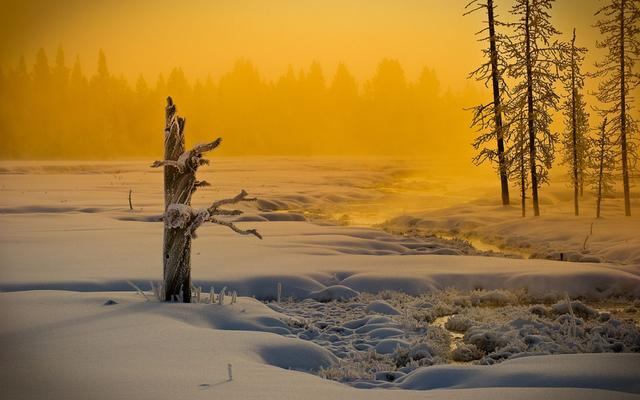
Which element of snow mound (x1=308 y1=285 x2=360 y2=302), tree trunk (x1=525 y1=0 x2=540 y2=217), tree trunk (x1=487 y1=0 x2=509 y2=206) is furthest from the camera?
tree trunk (x1=487 y1=0 x2=509 y2=206)

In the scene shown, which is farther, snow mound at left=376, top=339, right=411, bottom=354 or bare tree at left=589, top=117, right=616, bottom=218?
bare tree at left=589, top=117, right=616, bottom=218

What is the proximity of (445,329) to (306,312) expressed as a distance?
232 cm

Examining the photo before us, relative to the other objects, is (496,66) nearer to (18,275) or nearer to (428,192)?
(428,192)

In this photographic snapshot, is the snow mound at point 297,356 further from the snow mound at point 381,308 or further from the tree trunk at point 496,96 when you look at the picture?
the tree trunk at point 496,96

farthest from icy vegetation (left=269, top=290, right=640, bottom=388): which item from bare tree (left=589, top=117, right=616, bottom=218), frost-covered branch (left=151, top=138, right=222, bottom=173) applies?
bare tree (left=589, top=117, right=616, bottom=218)

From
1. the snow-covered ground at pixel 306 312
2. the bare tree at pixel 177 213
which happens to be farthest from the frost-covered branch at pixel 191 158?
the snow-covered ground at pixel 306 312

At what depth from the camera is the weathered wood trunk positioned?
352 inches

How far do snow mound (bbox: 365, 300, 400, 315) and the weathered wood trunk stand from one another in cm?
319

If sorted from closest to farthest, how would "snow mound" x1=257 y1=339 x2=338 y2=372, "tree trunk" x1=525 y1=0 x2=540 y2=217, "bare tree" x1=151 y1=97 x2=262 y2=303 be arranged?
"snow mound" x1=257 y1=339 x2=338 y2=372, "bare tree" x1=151 y1=97 x2=262 y2=303, "tree trunk" x1=525 y1=0 x2=540 y2=217

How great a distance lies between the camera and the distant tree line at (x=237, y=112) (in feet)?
298

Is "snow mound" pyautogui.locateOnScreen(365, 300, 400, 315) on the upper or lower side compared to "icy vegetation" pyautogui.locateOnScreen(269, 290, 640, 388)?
upper

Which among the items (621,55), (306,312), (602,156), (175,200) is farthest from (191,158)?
(621,55)

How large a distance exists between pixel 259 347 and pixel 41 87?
99173 millimetres

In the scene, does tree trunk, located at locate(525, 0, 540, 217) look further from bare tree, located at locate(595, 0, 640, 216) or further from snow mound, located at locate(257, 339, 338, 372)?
snow mound, located at locate(257, 339, 338, 372)
